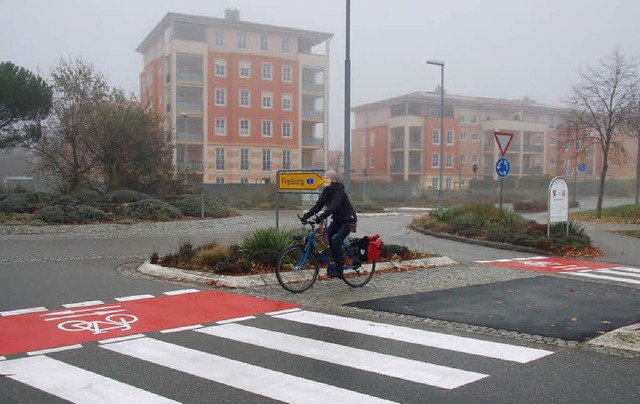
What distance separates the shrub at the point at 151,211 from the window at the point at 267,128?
3964 centimetres

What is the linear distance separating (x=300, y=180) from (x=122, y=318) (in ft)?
19.0

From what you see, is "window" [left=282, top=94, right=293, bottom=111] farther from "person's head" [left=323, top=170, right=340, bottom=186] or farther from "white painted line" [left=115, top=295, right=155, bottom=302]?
"white painted line" [left=115, top=295, right=155, bottom=302]

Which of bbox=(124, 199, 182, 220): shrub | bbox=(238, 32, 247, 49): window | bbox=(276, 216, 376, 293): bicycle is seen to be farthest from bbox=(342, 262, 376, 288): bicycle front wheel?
bbox=(238, 32, 247, 49): window

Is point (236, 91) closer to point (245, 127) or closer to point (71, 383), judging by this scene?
point (245, 127)

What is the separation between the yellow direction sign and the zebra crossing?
5.29 meters

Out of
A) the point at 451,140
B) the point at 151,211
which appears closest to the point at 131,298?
the point at 151,211

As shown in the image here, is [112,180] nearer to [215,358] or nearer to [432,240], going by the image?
[432,240]

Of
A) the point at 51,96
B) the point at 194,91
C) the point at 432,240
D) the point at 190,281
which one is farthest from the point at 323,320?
the point at 194,91

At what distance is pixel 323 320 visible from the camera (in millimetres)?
7301

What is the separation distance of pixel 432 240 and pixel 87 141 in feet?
49.3

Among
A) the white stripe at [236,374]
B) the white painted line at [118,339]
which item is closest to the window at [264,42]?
the white painted line at [118,339]

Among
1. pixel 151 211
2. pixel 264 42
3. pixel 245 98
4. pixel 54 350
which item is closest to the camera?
pixel 54 350

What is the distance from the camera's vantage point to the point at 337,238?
9.18 meters

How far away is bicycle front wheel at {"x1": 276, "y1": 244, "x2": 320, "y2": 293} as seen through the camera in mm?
9039
